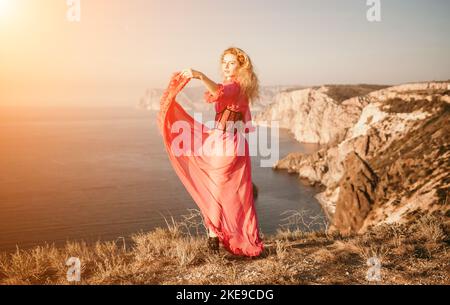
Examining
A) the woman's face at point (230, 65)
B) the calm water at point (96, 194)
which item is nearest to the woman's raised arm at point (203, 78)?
the woman's face at point (230, 65)

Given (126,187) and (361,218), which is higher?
(361,218)

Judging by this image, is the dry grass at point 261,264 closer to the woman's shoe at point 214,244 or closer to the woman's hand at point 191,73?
the woman's shoe at point 214,244

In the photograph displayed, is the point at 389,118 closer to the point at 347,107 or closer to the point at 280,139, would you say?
the point at 347,107

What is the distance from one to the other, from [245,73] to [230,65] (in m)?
0.25

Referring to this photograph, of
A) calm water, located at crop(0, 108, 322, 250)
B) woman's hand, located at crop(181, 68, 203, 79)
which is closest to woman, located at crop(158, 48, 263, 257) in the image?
woman's hand, located at crop(181, 68, 203, 79)

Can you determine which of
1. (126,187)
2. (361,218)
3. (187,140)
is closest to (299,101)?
(126,187)

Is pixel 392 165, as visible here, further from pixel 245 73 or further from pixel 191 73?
pixel 191 73

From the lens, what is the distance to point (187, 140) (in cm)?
583

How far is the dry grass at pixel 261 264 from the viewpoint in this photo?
4.90 meters

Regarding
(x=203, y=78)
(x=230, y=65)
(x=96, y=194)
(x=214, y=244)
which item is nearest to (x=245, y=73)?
(x=230, y=65)

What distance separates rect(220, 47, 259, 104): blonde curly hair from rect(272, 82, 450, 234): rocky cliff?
6.30 m

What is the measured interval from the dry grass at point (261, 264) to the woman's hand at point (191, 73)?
2513 millimetres
